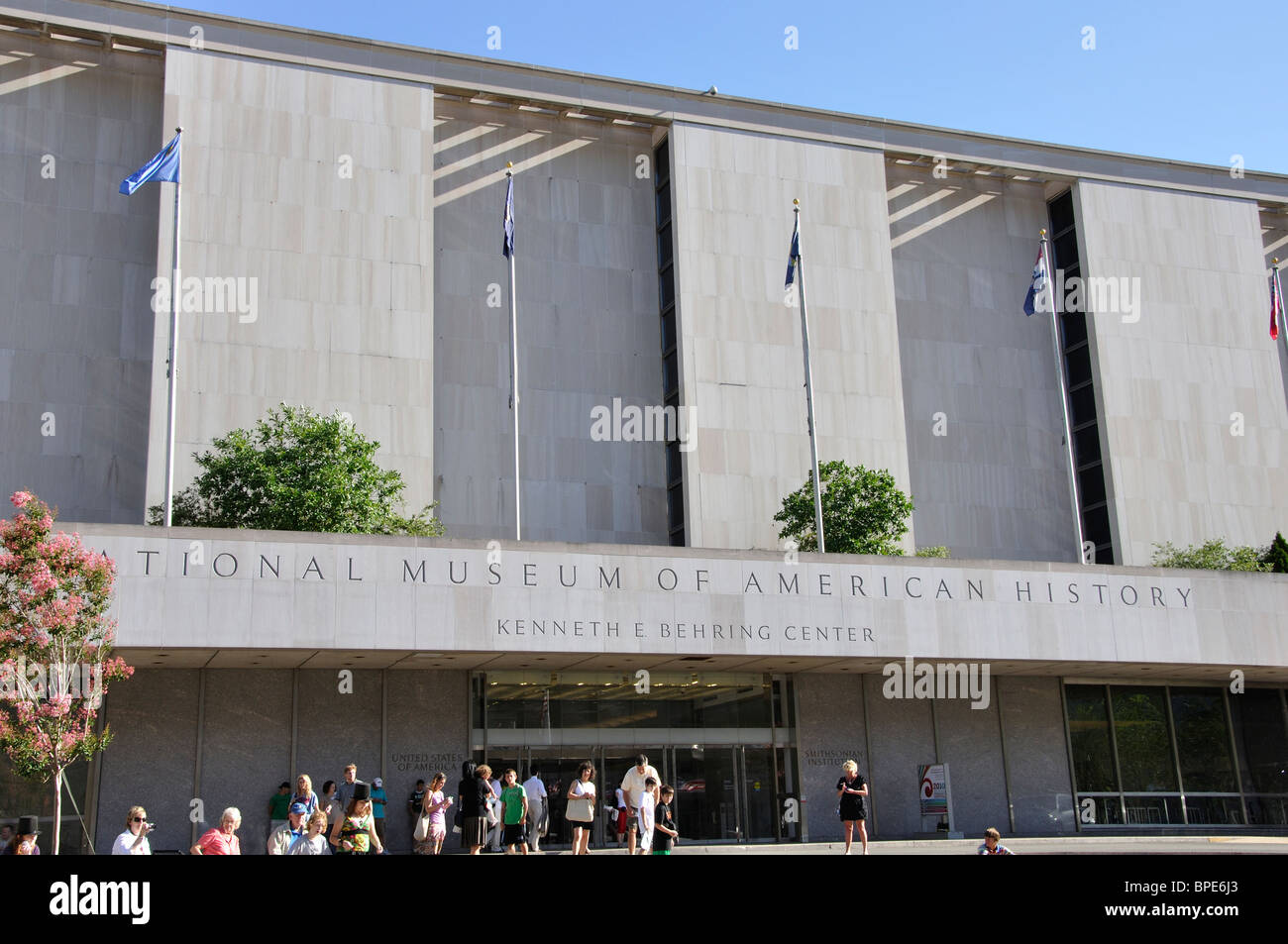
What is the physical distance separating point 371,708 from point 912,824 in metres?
12.3

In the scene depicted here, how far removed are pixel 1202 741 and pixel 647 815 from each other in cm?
2000

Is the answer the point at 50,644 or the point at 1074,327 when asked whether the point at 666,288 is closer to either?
the point at 1074,327

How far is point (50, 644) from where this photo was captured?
20109 millimetres

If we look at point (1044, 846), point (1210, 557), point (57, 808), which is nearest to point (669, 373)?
point (1210, 557)

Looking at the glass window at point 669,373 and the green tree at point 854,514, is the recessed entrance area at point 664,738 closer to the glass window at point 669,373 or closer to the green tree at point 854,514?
the green tree at point 854,514

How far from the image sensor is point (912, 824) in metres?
28.3

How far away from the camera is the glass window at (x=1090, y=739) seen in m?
30.3


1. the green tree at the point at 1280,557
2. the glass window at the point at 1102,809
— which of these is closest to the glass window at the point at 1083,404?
the green tree at the point at 1280,557

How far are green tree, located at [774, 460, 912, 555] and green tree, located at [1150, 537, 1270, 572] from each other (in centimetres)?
986

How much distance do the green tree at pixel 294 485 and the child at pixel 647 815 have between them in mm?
12620

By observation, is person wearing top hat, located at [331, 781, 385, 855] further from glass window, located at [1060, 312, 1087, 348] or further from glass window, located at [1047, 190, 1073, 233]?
glass window, located at [1047, 190, 1073, 233]

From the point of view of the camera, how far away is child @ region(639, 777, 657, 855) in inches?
697

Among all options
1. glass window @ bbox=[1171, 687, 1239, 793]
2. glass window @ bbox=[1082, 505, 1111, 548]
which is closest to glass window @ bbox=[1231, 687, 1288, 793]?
glass window @ bbox=[1171, 687, 1239, 793]
